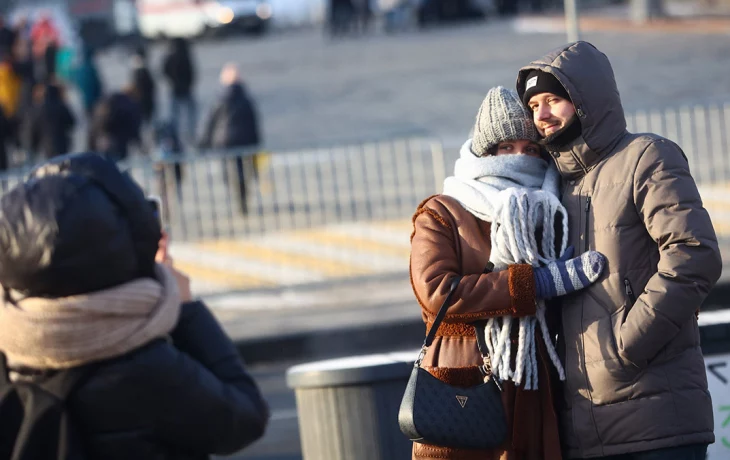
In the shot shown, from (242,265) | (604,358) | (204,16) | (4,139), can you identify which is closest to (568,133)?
(604,358)

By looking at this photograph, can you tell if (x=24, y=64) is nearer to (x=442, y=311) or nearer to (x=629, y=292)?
(x=442, y=311)

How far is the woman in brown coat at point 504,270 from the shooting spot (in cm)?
366

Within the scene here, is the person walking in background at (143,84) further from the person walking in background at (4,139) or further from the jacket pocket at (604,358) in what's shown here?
the jacket pocket at (604,358)

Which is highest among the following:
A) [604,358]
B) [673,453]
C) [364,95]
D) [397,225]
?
[604,358]

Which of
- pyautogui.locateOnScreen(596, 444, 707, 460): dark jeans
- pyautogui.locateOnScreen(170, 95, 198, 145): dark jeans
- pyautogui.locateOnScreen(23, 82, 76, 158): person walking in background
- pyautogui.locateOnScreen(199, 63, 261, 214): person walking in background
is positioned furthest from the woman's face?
pyautogui.locateOnScreen(170, 95, 198, 145): dark jeans

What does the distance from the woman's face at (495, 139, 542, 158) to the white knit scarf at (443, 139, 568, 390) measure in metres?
0.05

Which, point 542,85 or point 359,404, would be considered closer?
point 542,85

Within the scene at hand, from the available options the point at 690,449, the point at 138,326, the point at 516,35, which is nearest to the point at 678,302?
the point at 690,449

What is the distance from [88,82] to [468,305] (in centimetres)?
1936

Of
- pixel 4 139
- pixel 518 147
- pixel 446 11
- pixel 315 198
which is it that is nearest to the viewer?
pixel 518 147

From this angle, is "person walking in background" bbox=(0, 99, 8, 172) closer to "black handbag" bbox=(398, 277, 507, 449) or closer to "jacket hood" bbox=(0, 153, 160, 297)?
"black handbag" bbox=(398, 277, 507, 449)

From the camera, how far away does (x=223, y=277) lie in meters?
12.0

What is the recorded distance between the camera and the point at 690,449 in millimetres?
3564

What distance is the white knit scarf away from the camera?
12.0 ft
